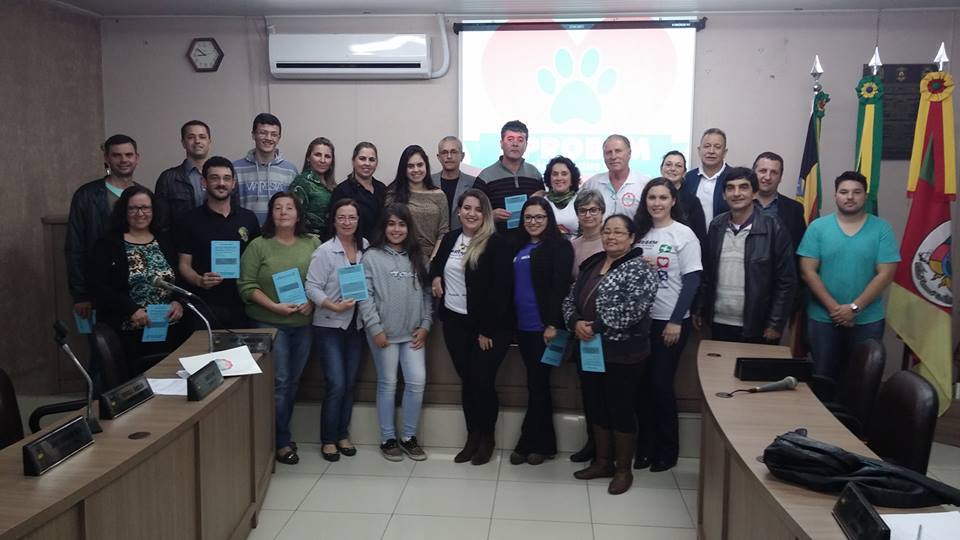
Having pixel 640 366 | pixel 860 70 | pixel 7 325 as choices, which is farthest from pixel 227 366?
pixel 860 70

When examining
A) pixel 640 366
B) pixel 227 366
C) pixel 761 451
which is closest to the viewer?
pixel 761 451

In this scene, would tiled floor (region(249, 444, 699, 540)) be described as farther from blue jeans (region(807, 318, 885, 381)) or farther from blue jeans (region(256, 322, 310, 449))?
blue jeans (region(807, 318, 885, 381))

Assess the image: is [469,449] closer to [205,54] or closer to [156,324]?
[156,324]

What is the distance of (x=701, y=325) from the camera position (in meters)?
3.96

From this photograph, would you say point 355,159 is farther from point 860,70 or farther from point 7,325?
point 860,70

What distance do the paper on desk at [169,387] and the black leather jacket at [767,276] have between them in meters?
2.74

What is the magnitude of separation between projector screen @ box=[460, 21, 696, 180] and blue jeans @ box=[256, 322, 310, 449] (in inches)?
96.8

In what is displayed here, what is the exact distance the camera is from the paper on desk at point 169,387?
2.58m

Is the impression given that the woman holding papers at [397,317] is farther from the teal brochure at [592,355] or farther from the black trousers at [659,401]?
the black trousers at [659,401]

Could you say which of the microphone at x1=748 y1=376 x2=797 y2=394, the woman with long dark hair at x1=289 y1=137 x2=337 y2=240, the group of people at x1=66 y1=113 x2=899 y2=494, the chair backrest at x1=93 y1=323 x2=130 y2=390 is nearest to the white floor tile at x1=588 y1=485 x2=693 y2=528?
the group of people at x1=66 y1=113 x2=899 y2=494

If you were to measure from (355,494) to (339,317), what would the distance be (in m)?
0.93

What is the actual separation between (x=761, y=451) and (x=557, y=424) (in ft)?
6.75

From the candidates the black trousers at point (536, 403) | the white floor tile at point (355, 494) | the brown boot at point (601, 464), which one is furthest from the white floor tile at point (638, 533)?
the white floor tile at point (355, 494)

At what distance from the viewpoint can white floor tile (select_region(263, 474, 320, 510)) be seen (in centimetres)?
344
